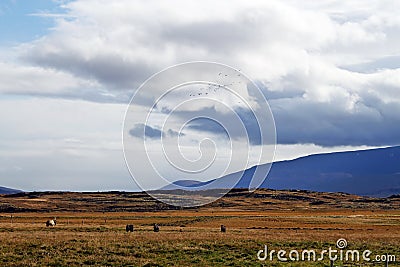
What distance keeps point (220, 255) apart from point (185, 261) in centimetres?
351

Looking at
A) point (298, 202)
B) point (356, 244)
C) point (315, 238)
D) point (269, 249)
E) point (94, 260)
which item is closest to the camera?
point (94, 260)

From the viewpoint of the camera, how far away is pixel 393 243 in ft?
161

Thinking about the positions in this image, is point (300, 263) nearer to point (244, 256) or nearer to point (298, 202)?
point (244, 256)

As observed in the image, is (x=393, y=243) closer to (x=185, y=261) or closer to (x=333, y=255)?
(x=333, y=255)

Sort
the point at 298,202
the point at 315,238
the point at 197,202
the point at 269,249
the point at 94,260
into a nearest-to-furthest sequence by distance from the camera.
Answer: the point at 94,260, the point at 269,249, the point at 315,238, the point at 197,202, the point at 298,202

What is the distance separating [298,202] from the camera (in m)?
196

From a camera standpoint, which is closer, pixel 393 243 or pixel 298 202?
pixel 393 243

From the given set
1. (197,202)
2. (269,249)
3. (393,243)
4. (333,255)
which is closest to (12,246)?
(269,249)

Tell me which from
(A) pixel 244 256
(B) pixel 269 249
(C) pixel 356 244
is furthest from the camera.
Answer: (C) pixel 356 244

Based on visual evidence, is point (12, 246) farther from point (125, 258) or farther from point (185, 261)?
point (185, 261)

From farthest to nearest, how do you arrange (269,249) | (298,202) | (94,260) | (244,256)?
(298,202) < (269,249) < (244,256) < (94,260)

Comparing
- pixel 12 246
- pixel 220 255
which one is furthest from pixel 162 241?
pixel 12 246

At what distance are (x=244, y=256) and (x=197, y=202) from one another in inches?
5430

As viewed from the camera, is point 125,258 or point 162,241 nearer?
point 125,258
